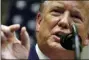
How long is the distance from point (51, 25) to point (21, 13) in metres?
0.12

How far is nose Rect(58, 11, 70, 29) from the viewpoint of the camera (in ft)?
2.56

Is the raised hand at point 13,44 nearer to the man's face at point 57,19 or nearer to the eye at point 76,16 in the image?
the man's face at point 57,19

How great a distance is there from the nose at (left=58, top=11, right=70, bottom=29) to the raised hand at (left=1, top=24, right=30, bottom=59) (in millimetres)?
132

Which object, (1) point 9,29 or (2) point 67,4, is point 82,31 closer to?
(2) point 67,4

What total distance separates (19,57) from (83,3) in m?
0.30

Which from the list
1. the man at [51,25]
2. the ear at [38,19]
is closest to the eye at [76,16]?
the man at [51,25]

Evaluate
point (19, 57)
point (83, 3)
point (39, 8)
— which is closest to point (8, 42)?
point (19, 57)

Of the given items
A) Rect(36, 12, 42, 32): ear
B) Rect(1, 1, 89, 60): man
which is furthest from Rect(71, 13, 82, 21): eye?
Rect(36, 12, 42, 32): ear

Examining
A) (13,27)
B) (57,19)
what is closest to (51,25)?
(57,19)

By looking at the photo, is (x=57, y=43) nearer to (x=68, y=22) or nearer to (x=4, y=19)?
(x=68, y=22)

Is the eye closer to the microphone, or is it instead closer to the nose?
the nose

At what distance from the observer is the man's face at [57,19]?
79 cm

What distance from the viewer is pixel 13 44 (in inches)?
31.6

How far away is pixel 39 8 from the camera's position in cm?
82
